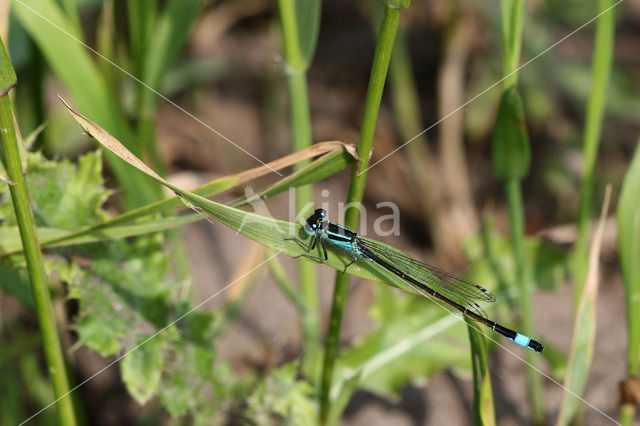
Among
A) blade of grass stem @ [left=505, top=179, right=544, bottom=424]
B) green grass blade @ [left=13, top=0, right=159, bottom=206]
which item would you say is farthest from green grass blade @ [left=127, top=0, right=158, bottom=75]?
blade of grass stem @ [left=505, top=179, right=544, bottom=424]

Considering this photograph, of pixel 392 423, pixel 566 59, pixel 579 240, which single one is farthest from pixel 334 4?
pixel 392 423

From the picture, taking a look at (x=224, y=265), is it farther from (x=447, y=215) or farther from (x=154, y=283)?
(x=447, y=215)

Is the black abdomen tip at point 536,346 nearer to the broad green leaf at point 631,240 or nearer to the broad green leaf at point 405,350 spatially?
the broad green leaf at point 631,240

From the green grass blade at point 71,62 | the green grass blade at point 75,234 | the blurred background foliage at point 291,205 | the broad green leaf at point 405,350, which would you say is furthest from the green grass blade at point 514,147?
the green grass blade at point 71,62

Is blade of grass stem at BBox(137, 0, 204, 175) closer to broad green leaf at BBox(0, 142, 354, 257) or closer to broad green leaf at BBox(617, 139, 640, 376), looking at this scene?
broad green leaf at BBox(0, 142, 354, 257)

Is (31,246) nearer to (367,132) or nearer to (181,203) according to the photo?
(181,203)

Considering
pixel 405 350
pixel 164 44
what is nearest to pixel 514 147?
pixel 405 350
